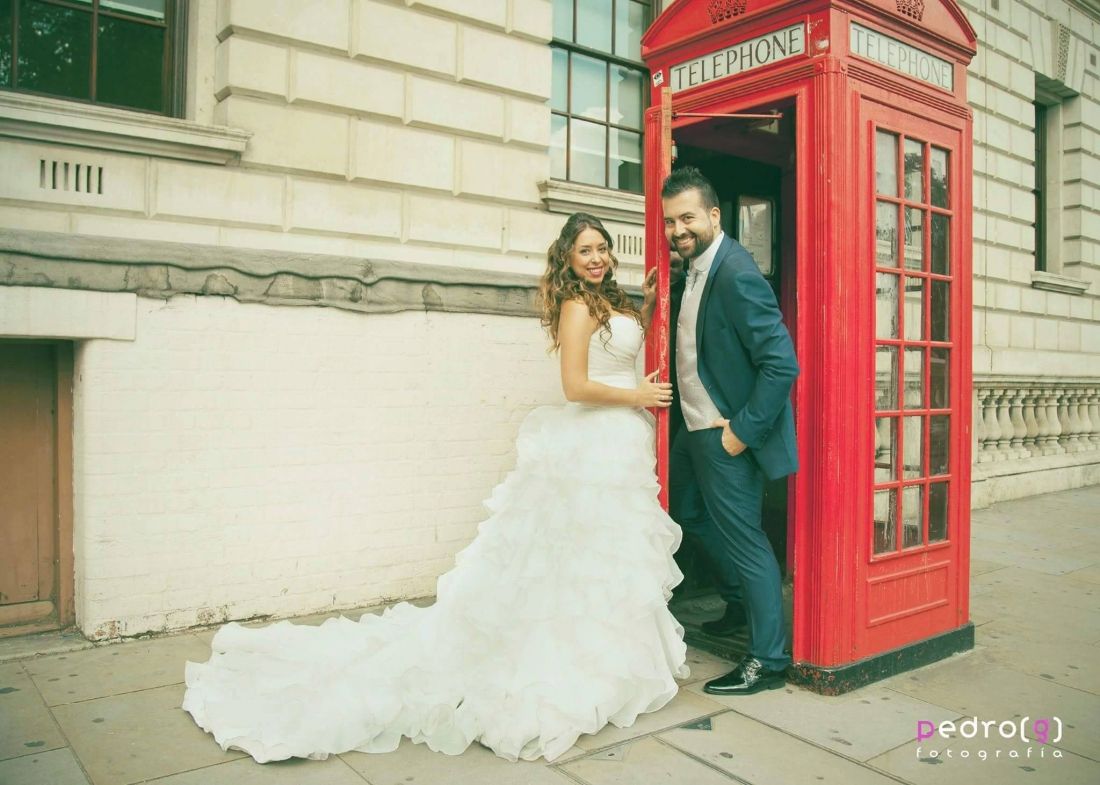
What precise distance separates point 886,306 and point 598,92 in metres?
3.60

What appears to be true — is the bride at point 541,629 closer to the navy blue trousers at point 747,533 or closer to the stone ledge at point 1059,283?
the navy blue trousers at point 747,533

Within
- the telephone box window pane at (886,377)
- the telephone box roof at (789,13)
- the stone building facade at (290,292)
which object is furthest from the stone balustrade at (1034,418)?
the telephone box window pane at (886,377)

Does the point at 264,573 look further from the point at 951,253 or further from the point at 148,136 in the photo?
the point at 951,253

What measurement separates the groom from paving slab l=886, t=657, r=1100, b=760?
25.4 inches

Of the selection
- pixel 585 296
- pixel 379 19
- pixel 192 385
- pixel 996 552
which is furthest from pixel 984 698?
pixel 379 19

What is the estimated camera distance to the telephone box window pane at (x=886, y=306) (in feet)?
12.6

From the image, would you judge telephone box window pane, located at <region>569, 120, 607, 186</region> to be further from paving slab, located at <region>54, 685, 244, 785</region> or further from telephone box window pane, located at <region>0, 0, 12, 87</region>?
paving slab, located at <region>54, 685, 244, 785</region>

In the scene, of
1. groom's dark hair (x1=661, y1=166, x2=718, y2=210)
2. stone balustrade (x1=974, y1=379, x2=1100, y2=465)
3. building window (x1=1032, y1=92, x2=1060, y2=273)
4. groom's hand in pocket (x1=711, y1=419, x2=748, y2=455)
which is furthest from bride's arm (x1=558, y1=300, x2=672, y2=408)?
building window (x1=1032, y1=92, x2=1060, y2=273)

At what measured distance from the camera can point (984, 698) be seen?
3713 mm

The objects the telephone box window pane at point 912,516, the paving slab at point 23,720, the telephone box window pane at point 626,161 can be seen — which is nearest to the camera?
the paving slab at point 23,720

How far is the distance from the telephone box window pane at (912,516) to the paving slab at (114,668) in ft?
10.8

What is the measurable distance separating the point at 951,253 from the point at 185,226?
379 cm

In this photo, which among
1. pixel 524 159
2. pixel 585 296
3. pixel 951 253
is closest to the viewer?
pixel 585 296

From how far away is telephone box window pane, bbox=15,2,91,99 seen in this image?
434cm
